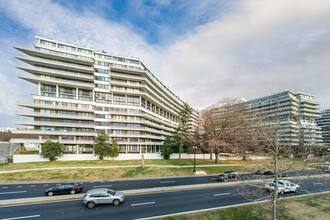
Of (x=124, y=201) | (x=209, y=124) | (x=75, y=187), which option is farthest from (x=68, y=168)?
(x=209, y=124)

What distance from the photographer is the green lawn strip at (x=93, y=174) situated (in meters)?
27.5

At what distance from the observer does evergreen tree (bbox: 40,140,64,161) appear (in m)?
39.5

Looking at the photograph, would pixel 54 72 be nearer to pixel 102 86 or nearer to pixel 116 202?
pixel 102 86

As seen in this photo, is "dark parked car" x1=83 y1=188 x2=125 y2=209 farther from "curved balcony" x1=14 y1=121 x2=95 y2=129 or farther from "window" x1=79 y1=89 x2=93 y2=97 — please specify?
"window" x1=79 y1=89 x2=93 y2=97

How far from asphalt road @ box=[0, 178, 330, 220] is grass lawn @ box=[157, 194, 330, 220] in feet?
4.02

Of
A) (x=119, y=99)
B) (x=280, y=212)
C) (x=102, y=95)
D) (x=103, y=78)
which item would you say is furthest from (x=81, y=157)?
(x=280, y=212)

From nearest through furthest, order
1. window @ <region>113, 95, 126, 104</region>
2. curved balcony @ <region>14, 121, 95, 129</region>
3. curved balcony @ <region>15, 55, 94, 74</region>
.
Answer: curved balcony @ <region>14, 121, 95, 129</region>, curved balcony @ <region>15, 55, 94, 74</region>, window @ <region>113, 95, 126, 104</region>

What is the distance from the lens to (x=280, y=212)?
46.0ft

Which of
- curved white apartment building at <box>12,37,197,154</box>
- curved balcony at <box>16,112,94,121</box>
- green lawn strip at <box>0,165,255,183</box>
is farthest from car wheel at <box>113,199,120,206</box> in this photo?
curved balcony at <box>16,112,94,121</box>

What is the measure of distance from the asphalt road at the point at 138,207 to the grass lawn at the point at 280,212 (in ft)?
4.02

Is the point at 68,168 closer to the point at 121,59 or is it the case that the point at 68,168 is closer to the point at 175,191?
the point at 175,191

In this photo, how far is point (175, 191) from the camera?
1978 cm

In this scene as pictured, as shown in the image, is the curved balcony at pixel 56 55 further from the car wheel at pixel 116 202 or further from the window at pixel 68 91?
the car wheel at pixel 116 202

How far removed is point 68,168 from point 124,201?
22.9 meters
